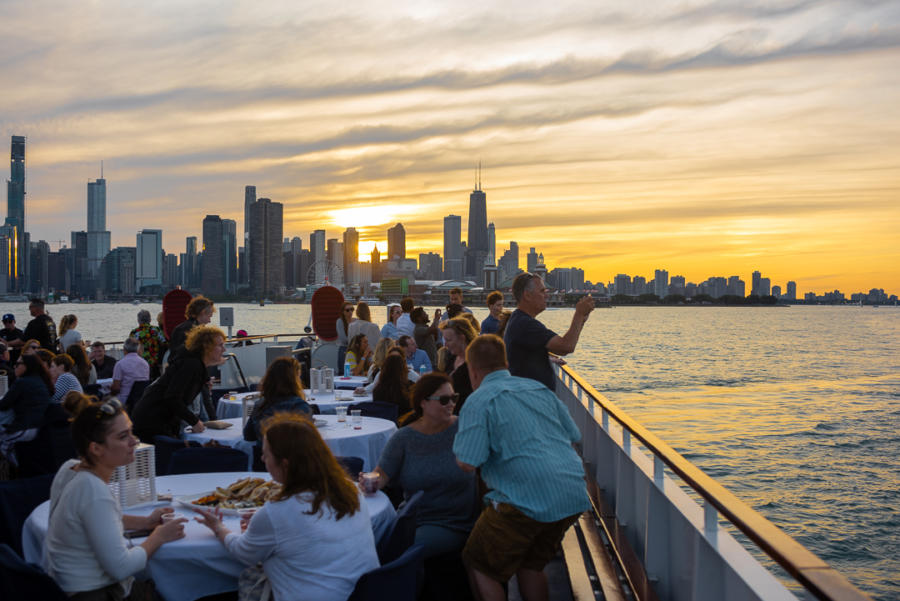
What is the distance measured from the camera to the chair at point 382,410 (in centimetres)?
592

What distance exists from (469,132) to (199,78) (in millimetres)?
10175

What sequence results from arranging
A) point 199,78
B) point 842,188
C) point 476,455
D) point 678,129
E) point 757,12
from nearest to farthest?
point 476,455 < point 757,12 < point 199,78 < point 678,129 < point 842,188

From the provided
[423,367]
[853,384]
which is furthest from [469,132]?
[853,384]

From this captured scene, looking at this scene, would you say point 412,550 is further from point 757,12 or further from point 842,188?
point 842,188

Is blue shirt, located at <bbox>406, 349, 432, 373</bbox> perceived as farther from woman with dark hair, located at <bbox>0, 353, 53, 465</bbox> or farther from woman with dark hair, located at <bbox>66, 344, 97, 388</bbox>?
woman with dark hair, located at <bbox>0, 353, 53, 465</bbox>

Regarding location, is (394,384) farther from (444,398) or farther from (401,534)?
(401,534)

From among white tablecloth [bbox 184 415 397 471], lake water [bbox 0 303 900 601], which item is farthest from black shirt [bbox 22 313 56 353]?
lake water [bbox 0 303 900 601]

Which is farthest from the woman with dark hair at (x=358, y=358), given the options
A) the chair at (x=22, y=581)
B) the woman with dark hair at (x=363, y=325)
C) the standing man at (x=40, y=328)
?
the chair at (x=22, y=581)

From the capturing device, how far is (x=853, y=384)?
136 feet

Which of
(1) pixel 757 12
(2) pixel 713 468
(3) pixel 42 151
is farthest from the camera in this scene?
(2) pixel 713 468

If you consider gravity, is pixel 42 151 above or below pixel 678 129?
below

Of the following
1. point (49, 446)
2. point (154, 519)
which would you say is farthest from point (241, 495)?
point (49, 446)

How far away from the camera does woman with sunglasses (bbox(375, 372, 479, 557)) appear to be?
139 inches

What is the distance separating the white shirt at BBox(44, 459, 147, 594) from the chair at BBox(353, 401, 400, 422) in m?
3.41
